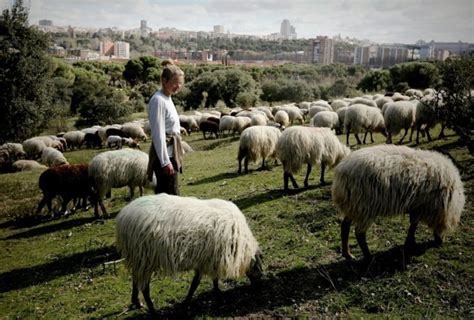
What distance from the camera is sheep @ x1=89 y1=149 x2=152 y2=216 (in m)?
9.89

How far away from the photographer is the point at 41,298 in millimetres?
6113

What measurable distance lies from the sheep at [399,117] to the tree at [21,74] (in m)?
18.4

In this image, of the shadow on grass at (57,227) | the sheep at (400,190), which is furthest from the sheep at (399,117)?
the shadow on grass at (57,227)

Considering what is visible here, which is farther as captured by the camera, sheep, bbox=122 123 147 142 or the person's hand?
sheep, bbox=122 123 147 142

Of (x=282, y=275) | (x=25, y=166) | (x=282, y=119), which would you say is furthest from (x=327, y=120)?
(x=25, y=166)

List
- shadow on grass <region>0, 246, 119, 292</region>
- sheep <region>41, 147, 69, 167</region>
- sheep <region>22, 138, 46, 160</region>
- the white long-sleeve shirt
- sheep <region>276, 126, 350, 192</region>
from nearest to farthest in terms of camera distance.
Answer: the white long-sleeve shirt < shadow on grass <region>0, 246, 119, 292</region> < sheep <region>276, 126, 350, 192</region> < sheep <region>41, 147, 69, 167</region> < sheep <region>22, 138, 46, 160</region>

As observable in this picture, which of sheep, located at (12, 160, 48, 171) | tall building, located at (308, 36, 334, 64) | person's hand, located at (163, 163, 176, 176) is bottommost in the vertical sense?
sheep, located at (12, 160, 48, 171)

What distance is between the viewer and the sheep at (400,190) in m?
5.45

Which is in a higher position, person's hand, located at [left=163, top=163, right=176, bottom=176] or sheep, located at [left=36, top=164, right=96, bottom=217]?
person's hand, located at [left=163, top=163, right=176, bottom=176]

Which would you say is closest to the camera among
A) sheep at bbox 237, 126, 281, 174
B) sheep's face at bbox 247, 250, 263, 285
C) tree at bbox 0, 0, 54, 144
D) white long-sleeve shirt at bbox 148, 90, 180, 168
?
white long-sleeve shirt at bbox 148, 90, 180, 168

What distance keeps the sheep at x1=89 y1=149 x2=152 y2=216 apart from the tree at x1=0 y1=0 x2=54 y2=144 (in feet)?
40.1

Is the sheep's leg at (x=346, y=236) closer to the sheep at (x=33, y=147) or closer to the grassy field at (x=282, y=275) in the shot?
the grassy field at (x=282, y=275)

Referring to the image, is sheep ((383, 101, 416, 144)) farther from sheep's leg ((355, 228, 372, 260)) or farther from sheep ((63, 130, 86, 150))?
sheep ((63, 130, 86, 150))

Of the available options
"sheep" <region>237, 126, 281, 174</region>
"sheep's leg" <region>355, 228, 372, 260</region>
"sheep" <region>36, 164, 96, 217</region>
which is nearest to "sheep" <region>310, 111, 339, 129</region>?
"sheep" <region>237, 126, 281, 174</region>
